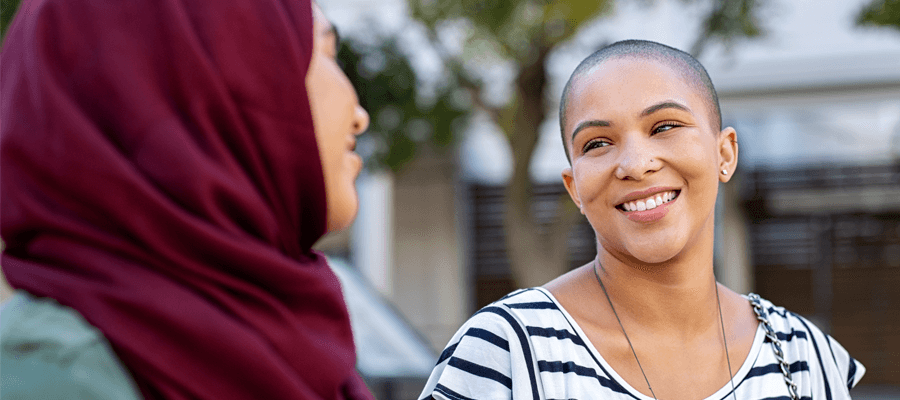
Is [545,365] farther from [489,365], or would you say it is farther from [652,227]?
[652,227]

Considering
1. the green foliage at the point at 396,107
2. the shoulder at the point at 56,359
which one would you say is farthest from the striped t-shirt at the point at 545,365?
the green foliage at the point at 396,107

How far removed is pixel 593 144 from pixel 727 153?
334 millimetres

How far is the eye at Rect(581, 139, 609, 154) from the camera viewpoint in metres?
1.73

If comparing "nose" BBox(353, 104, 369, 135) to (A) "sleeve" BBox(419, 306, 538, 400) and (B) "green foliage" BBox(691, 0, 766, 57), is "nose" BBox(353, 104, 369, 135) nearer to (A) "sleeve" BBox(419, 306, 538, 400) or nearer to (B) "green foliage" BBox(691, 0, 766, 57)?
(A) "sleeve" BBox(419, 306, 538, 400)

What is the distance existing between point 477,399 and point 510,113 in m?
7.87

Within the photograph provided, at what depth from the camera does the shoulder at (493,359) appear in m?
1.62

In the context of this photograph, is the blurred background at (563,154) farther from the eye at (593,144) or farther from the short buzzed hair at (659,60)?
the eye at (593,144)

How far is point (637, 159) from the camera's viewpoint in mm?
1633

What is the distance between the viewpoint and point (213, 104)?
936 millimetres

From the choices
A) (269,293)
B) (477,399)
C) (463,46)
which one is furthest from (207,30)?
(463,46)

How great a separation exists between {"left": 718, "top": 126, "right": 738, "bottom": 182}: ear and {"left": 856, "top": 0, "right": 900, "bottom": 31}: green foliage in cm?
639

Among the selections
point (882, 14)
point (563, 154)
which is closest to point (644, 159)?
point (882, 14)

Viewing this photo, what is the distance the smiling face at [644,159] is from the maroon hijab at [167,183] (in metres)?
0.86

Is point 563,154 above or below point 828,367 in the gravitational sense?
below
